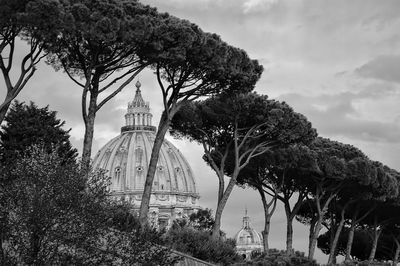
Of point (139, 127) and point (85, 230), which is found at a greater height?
point (139, 127)

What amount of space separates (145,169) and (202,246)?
111489 millimetres

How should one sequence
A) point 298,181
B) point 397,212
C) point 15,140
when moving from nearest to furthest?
point 15,140
point 298,181
point 397,212

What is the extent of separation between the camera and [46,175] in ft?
39.5

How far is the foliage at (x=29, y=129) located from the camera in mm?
27344

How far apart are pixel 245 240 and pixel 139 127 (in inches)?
1261

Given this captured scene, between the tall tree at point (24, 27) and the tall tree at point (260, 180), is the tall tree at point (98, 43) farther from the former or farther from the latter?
the tall tree at point (260, 180)

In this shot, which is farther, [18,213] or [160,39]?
[160,39]

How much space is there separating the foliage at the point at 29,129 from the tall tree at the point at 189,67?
5653 mm

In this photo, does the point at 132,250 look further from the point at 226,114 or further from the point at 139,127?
the point at 139,127

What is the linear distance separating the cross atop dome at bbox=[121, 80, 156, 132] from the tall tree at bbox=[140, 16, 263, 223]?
11689cm

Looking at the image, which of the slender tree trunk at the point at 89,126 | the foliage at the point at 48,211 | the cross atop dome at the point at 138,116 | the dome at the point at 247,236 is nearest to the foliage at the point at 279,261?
the slender tree trunk at the point at 89,126

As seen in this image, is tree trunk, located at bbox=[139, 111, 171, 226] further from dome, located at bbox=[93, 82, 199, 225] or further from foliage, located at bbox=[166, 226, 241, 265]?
dome, located at bbox=[93, 82, 199, 225]

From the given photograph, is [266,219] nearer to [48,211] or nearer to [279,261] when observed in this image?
[279,261]

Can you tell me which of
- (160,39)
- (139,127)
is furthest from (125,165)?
(160,39)
